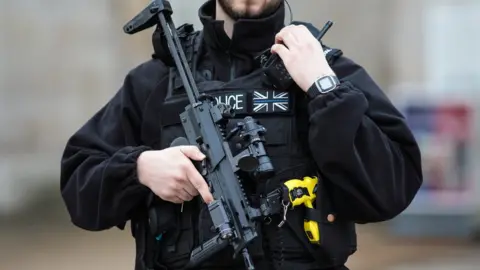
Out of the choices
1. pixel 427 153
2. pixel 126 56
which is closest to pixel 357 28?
pixel 427 153

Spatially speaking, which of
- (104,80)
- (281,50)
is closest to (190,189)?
(281,50)

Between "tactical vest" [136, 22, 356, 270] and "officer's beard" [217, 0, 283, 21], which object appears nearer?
Answer: "tactical vest" [136, 22, 356, 270]

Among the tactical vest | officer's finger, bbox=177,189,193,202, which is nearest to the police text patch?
the tactical vest

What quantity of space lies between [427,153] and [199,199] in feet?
15.4

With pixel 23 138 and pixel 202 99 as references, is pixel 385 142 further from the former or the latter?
pixel 23 138

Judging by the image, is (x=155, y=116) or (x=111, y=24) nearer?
(x=155, y=116)

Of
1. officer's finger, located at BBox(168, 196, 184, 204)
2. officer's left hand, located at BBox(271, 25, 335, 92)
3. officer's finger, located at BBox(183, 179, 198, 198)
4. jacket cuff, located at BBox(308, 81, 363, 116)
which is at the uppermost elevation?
officer's left hand, located at BBox(271, 25, 335, 92)

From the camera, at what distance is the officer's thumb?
7.45 feet

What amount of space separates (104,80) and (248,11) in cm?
560

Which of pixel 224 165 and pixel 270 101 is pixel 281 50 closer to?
pixel 270 101

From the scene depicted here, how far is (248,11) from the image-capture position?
242 cm

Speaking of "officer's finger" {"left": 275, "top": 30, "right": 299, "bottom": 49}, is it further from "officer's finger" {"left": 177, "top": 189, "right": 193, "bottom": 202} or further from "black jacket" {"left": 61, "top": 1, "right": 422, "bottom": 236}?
"officer's finger" {"left": 177, "top": 189, "right": 193, "bottom": 202}

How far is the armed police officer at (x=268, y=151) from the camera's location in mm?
2221

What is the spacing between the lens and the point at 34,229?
777 centimetres
